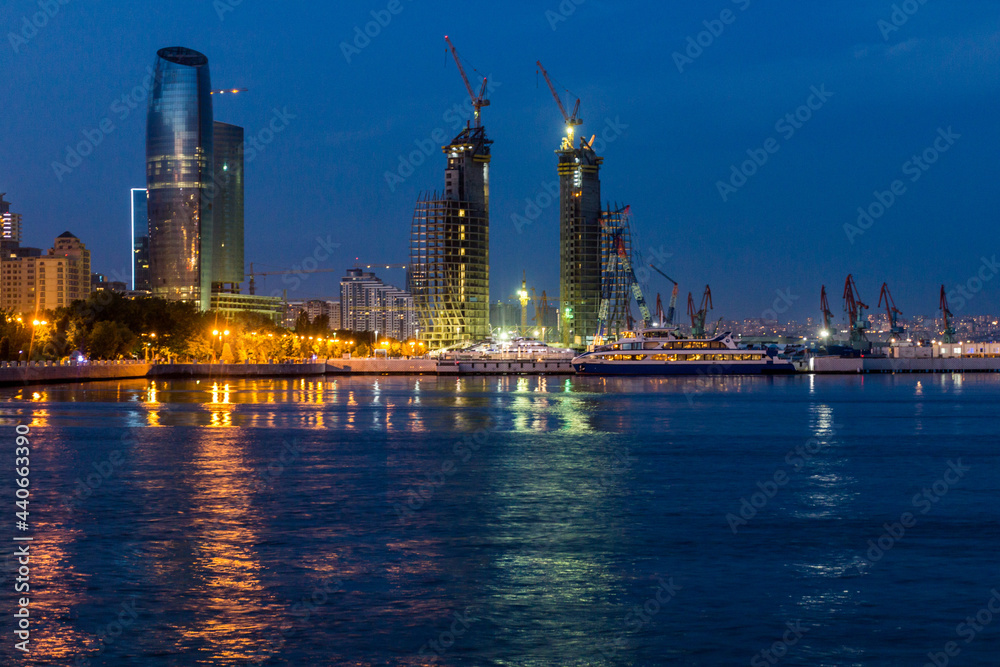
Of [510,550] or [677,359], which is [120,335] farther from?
[510,550]

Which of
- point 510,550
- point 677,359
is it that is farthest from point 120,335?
point 510,550

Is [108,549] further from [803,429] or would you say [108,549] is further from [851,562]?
[803,429]

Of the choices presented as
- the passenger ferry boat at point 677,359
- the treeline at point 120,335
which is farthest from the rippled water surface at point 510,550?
the passenger ferry boat at point 677,359

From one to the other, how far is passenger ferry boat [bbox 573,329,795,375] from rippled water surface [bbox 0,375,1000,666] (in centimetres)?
11660

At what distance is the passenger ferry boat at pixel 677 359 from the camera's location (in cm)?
16762

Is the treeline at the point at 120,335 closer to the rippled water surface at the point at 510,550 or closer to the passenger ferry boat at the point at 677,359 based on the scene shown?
the passenger ferry boat at the point at 677,359

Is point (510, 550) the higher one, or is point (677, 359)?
point (677, 359)

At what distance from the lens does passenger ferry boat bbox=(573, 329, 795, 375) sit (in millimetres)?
167625

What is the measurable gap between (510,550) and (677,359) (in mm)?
149412

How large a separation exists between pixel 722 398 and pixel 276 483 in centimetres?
6564

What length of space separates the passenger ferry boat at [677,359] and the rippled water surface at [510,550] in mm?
116597

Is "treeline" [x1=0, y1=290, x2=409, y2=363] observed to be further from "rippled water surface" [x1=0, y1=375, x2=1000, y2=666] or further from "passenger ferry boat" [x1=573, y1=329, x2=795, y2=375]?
"rippled water surface" [x1=0, y1=375, x2=1000, y2=666]

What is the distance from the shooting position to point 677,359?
557ft

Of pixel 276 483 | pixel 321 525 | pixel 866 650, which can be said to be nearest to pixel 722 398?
pixel 276 483
